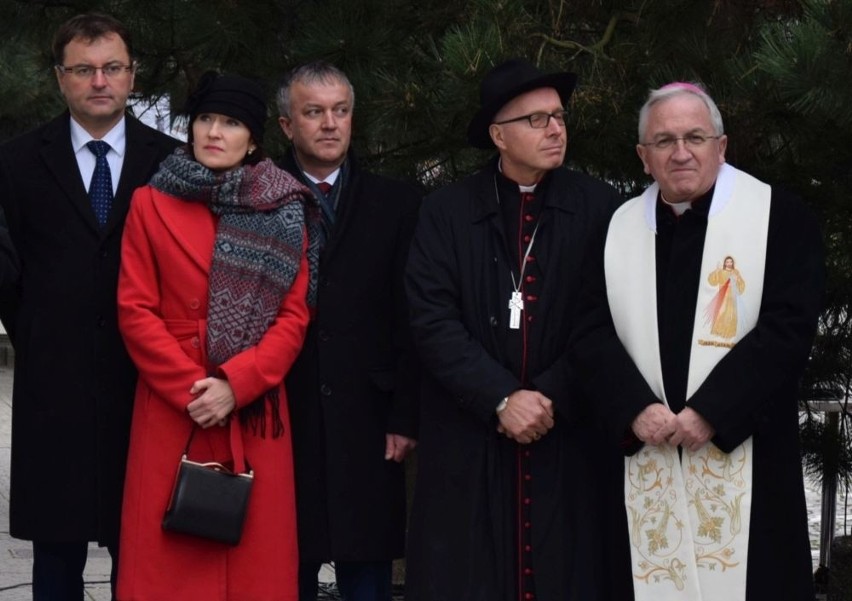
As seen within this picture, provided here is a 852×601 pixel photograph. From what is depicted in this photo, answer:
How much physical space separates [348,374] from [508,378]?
0.59m

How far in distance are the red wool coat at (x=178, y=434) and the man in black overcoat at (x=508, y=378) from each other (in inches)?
15.9

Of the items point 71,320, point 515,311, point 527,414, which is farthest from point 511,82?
Result: point 71,320

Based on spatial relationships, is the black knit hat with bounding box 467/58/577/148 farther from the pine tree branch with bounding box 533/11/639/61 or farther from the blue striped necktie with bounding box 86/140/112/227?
the blue striped necktie with bounding box 86/140/112/227

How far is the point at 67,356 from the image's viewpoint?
484 cm

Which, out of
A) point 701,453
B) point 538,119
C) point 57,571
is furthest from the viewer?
point 57,571

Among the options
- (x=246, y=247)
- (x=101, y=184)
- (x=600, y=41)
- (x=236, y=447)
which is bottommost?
(x=236, y=447)

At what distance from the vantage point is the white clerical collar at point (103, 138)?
494cm

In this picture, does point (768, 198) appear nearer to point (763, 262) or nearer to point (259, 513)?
point (763, 262)

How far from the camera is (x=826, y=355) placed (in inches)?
226

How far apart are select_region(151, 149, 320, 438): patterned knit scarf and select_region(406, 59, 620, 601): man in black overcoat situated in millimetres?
368

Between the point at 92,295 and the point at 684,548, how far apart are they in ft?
6.05

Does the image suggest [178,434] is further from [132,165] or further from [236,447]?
[132,165]

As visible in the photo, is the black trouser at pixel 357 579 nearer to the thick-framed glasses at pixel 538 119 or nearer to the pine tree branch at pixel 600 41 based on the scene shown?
the thick-framed glasses at pixel 538 119

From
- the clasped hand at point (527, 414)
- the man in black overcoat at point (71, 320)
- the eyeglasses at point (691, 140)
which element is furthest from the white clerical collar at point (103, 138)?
the eyeglasses at point (691, 140)
